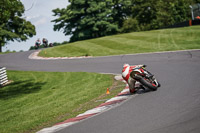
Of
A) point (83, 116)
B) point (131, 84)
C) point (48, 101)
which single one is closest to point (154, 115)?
point (83, 116)

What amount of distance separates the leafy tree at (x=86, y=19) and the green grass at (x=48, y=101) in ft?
148

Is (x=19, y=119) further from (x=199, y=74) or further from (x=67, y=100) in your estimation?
(x=199, y=74)

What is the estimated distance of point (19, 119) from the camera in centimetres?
841

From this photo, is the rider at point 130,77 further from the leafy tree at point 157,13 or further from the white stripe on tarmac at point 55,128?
the leafy tree at point 157,13

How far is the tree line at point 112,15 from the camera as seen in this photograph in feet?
201

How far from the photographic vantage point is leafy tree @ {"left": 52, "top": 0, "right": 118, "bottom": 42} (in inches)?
2388

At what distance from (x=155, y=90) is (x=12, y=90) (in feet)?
28.8

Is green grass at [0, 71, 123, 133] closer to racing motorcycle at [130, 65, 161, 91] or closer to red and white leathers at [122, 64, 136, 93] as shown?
red and white leathers at [122, 64, 136, 93]

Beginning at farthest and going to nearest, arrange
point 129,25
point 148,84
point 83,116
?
point 129,25 → point 148,84 → point 83,116

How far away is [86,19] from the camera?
2392 inches

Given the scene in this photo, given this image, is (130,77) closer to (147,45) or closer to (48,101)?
(48,101)

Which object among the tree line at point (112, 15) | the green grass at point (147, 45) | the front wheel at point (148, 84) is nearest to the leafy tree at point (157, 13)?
the tree line at point (112, 15)

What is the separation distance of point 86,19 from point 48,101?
5150cm

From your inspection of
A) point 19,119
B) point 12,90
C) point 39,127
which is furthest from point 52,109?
point 12,90
